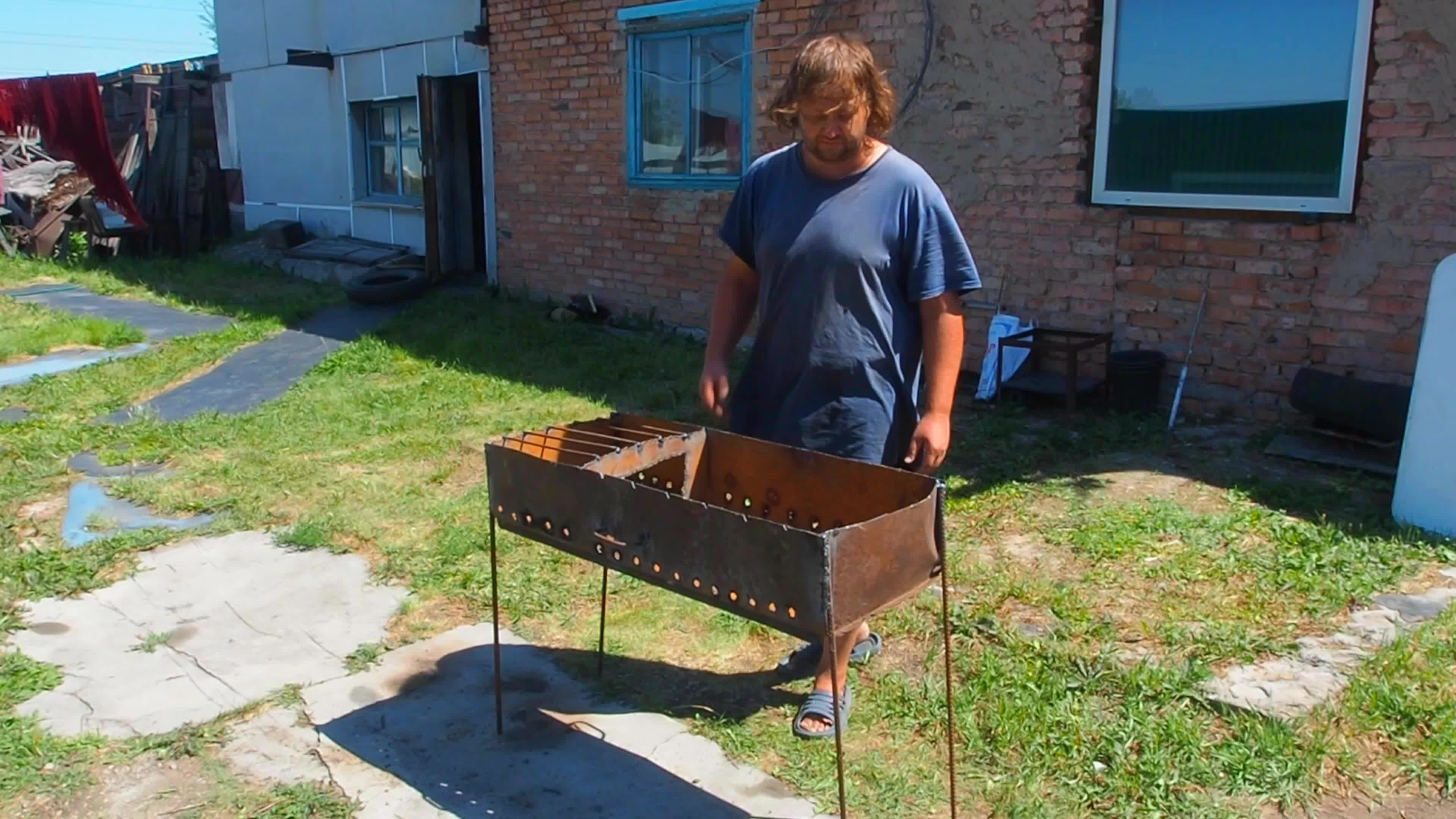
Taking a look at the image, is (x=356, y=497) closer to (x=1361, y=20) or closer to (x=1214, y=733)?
(x=1214, y=733)

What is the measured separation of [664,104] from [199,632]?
6221mm

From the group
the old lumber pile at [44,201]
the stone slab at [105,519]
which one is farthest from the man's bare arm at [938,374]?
the old lumber pile at [44,201]

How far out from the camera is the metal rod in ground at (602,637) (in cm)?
362

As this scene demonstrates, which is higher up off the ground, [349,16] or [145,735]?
[349,16]

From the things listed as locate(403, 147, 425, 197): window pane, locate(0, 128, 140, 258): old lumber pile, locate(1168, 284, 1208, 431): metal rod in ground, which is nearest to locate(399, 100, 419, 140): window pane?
locate(403, 147, 425, 197): window pane

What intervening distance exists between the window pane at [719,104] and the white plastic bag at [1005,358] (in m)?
2.65

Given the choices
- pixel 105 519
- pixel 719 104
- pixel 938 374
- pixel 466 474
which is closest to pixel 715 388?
pixel 938 374

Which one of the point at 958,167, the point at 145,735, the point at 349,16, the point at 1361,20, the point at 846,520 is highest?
the point at 349,16

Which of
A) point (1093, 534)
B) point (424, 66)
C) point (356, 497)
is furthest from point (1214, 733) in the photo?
point (424, 66)

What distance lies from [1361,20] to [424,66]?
880 cm

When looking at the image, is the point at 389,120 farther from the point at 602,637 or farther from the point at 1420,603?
the point at 1420,603

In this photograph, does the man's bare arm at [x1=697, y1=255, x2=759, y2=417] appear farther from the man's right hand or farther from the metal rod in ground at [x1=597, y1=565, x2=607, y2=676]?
the metal rod in ground at [x1=597, y1=565, x2=607, y2=676]

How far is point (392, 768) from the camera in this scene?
3090 millimetres

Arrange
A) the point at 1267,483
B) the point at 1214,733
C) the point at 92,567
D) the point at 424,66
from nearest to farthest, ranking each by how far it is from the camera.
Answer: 1. the point at 1214,733
2. the point at 92,567
3. the point at 1267,483
4. the point at 424,66
